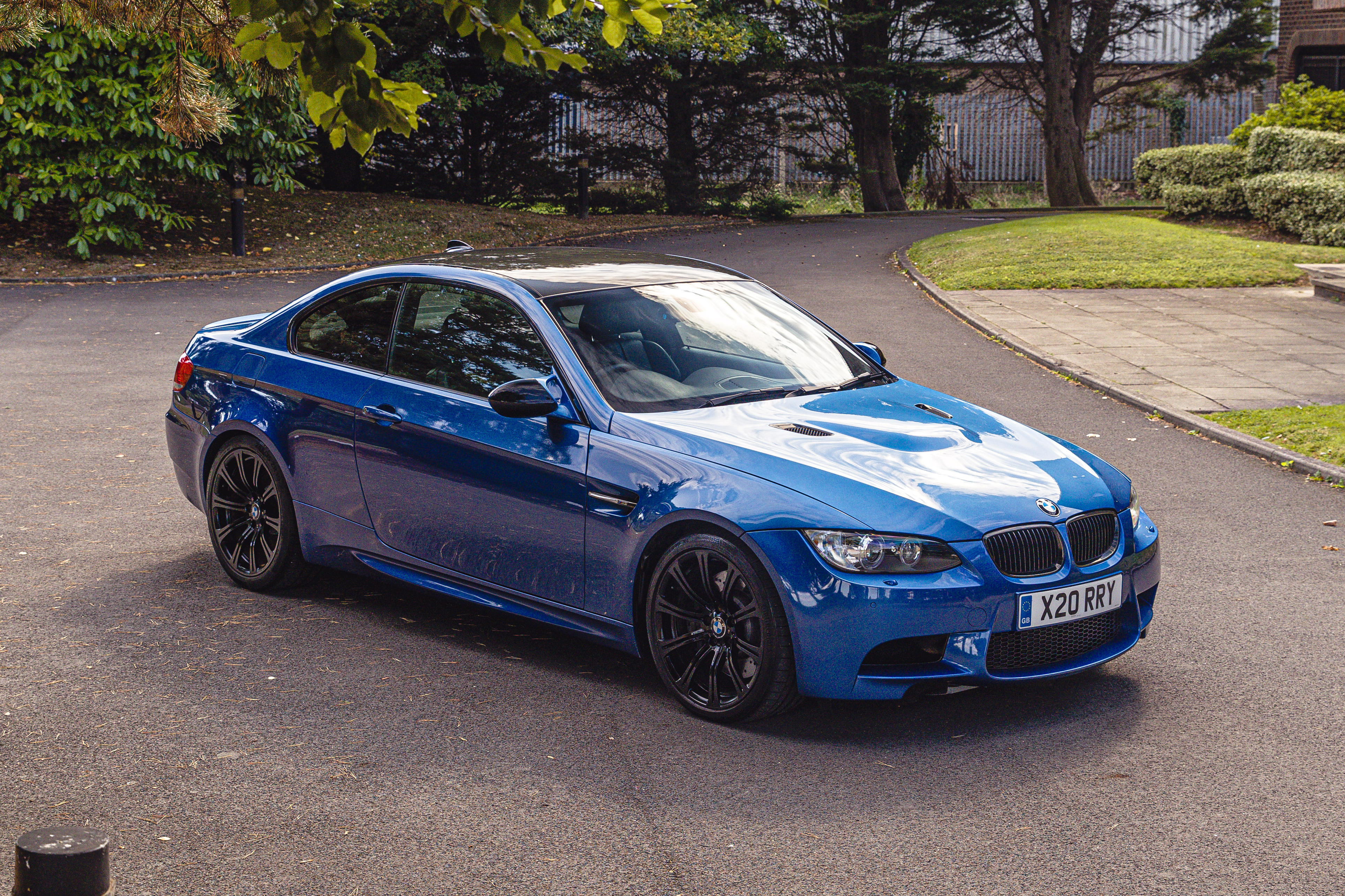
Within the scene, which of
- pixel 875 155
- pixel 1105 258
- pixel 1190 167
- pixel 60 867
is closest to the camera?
pixel 60 867

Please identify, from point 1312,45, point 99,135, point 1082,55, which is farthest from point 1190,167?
point 99,135

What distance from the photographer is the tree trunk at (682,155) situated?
28.8m

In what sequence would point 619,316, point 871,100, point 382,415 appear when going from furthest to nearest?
point 871,100
point 382,415
point 619,316

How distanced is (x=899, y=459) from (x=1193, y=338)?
33.8ft

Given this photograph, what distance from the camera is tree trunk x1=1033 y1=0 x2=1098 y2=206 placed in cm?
3200

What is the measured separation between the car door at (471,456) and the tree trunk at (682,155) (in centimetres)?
2335

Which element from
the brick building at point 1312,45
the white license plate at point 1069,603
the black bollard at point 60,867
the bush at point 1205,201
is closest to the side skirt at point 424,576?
Result: the white license plate at point 1069,603

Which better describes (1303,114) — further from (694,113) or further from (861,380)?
(861,380)

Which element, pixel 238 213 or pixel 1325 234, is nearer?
pixel 238 213

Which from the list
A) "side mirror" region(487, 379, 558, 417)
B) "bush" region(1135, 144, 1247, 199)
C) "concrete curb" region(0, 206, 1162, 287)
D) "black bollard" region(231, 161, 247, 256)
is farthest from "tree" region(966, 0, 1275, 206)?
"side mirror" region(487, 379, 558, 417)

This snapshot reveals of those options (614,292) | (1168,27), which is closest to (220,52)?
(614,292)

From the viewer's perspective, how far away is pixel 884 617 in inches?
178

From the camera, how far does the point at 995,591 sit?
4609mm

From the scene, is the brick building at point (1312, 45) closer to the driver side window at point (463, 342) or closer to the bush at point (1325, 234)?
the bush at point (1325, 234)
